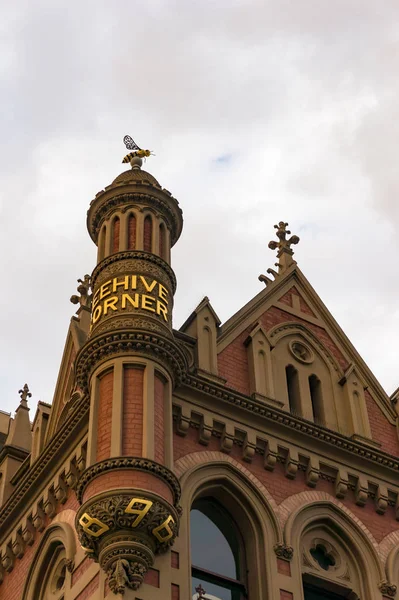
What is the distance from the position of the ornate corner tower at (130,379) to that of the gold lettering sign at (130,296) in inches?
1.0

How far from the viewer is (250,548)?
22.8 m

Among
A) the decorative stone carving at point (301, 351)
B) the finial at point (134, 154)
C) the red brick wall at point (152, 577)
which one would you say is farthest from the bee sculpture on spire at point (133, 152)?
the red brick wall at point (152, 577)

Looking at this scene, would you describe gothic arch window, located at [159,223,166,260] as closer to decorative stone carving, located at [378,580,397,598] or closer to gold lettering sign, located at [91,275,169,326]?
gold lettering sign, located at [91,275,169,326]

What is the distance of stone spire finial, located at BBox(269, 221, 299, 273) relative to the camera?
29.7 m

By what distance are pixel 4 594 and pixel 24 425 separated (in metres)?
5.73

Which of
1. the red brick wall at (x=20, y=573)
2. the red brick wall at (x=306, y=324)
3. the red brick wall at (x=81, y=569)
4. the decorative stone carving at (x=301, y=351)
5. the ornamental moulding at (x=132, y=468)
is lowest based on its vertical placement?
the red brick wall at (x=81, y=569)

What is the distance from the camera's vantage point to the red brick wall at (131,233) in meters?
25.3

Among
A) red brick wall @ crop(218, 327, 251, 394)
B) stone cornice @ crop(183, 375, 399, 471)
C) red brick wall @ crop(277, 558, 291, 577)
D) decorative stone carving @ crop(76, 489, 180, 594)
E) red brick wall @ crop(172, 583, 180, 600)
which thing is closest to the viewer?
decorative stone carving @ crop(76, 489, 180, 594)

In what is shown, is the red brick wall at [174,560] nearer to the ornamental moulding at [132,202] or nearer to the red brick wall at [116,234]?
the red brick wall at [116,234]

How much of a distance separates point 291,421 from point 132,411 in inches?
162

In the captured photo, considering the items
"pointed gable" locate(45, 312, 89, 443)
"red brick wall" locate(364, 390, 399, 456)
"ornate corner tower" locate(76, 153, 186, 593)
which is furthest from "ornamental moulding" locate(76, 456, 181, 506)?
"red brick wall" locate(364, 390, 399, 456)

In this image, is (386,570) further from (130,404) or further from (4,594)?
(4,594)

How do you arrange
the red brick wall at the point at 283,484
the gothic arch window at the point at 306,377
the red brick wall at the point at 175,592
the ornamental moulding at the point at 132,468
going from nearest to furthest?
the red brick wall at the point at 175,592 → the ornamental moulding at the point at 132,468 → the red brick wall at the point at 283,484 → the gothic arch window at the point at 306,377

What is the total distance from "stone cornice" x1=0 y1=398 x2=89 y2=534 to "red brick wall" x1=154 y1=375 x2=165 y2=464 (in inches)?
64.6
